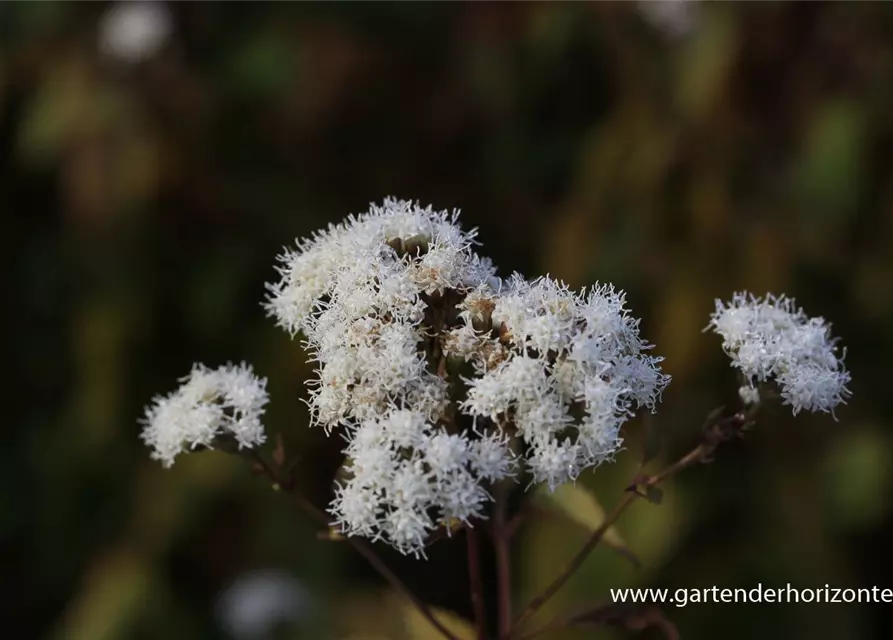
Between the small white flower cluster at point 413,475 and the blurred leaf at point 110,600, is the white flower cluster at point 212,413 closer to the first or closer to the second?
the small white flower cluster at point 413,475

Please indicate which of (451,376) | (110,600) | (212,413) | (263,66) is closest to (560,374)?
(451,376)

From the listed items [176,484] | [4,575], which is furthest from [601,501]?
[4,575]

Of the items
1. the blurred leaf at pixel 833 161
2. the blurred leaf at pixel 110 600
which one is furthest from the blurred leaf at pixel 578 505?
the blurred leaf at pixel 110 600

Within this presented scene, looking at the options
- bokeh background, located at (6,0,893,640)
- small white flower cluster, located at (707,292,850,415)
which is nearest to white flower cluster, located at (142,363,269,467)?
small white flower cluster, located at (707,292,850,415)

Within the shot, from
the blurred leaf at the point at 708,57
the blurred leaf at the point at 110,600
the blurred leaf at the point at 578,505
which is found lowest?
the blurred leaf at the point at 578,505

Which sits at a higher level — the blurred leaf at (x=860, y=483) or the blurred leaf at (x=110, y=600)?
the blurred leaf at (x=860, y=483)

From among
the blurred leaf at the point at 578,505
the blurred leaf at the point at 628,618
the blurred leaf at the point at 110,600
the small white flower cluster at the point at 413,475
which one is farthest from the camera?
the blurred leaf at the point at 110,600

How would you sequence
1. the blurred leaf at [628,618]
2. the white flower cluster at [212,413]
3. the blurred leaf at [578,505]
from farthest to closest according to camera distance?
the blurred leaf at [578,505] → the white flower cluster at [212,413] → the blurred leaf at [628,618]
